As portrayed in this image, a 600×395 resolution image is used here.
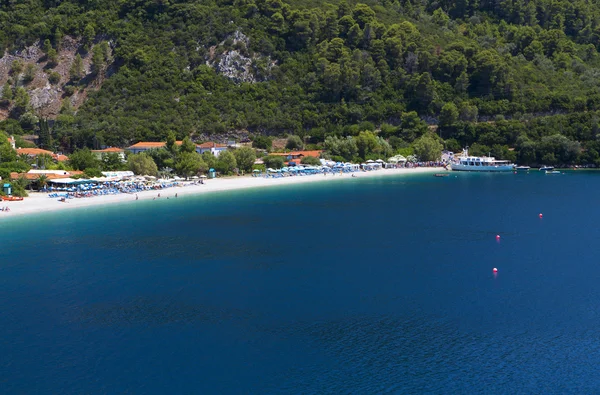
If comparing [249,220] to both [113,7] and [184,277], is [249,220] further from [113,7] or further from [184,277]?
[113,7]

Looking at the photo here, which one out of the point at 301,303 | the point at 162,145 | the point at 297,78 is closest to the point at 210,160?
the point at 162,145

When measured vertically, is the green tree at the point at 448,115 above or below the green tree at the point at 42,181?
above

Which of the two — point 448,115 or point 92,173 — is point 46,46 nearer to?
point 92,173

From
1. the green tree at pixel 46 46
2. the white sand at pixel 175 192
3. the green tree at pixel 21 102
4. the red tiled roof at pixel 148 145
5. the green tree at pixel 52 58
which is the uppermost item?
the green tree at pixel 46 46

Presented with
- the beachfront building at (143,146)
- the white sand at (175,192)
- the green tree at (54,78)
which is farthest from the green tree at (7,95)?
the white sand at (175,192)

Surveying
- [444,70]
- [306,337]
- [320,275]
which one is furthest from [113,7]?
[306,337]

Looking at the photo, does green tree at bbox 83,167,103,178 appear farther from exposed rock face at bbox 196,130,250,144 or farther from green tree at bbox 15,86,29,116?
green tree at bbox 15,86,29,116

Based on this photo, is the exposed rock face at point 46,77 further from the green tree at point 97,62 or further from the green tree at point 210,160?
the green tree at point 210,160
